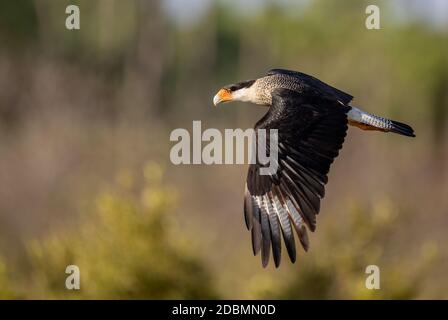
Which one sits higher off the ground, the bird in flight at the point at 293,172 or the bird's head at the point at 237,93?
the bird's head at the point at 237,93

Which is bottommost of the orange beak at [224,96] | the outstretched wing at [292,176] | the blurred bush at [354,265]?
the blurred bush at [354,265]

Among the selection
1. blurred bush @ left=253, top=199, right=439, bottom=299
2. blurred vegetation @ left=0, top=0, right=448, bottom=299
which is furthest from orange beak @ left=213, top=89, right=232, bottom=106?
blurred bush @ left=253, top=199, right=439, bottom=299

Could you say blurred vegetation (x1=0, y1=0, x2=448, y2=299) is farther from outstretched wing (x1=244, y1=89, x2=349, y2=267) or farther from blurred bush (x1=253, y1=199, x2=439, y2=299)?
outstretched wing (x1=244, y1=89, x2=349, y2=267)

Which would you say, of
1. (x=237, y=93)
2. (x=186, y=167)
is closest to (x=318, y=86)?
(x=237, y=93)

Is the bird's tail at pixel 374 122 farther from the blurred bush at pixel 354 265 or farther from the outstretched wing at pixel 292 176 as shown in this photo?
the blurred bush at pixel 354 265

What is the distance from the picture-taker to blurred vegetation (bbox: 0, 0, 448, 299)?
10281 millimetres

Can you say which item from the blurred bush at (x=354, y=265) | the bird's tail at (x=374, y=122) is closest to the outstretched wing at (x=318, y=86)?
the bird's tail at (x=374, y=122)

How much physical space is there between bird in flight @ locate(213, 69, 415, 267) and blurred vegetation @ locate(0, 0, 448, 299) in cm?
319

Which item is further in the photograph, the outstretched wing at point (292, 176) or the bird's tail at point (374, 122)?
the bird's tail at point (374, 122)

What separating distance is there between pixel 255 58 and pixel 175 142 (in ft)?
21.4

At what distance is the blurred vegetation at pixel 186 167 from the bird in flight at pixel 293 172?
3.19 m

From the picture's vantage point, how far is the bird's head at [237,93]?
7.77m

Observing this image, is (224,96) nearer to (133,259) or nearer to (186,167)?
(133,259)
